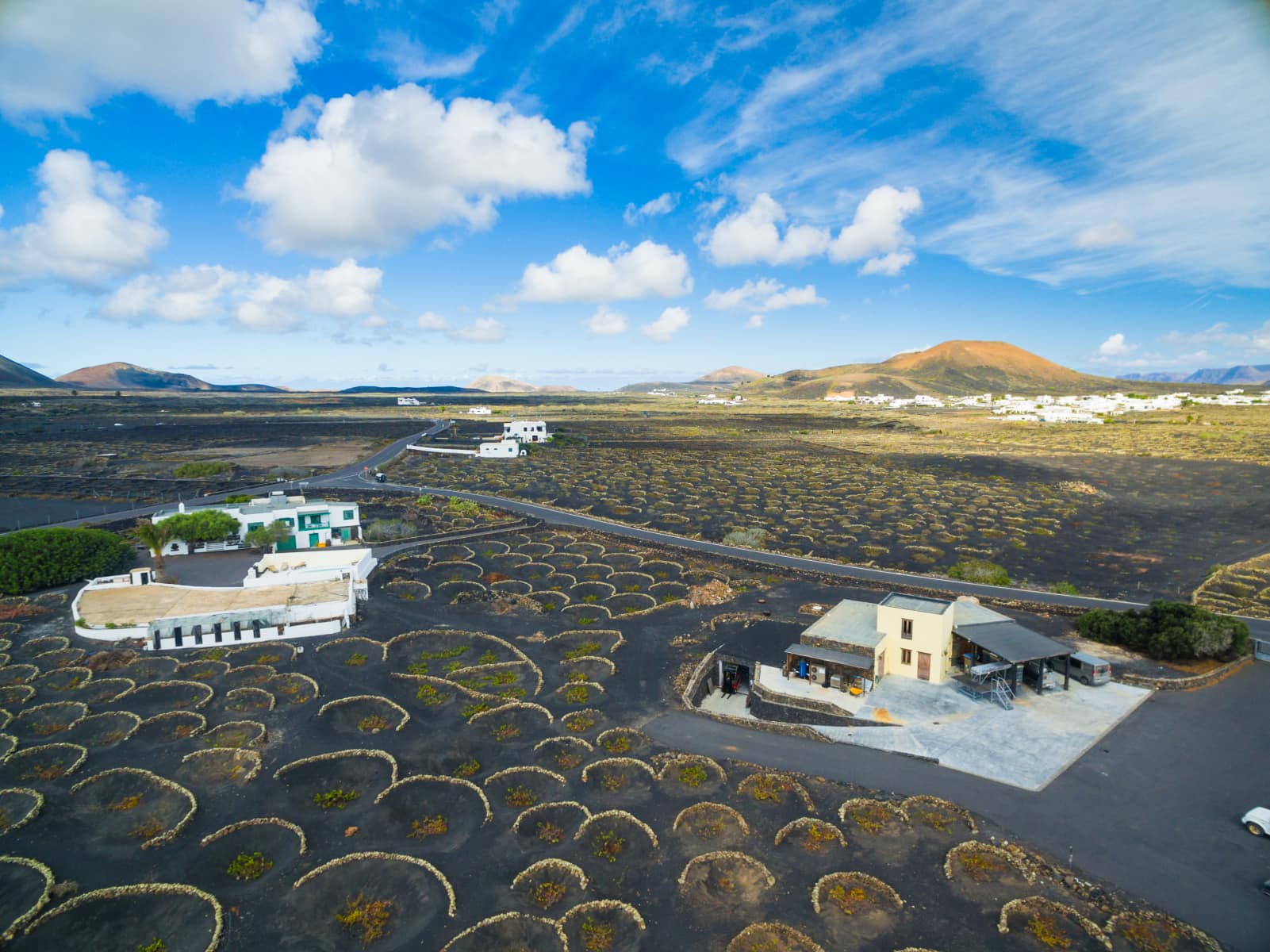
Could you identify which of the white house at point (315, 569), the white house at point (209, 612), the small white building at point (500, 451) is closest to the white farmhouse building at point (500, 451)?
the small white building at point (500, 451)

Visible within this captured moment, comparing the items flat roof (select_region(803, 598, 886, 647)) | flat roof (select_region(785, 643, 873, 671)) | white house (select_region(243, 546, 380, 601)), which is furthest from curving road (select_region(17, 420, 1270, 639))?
white house (select_region(243, 546, 380, 601))

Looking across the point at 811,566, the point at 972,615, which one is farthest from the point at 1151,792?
the point at 811,566

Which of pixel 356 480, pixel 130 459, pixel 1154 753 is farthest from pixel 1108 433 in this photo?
pixel 130 459

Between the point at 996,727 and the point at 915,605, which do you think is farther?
the point at 915,605

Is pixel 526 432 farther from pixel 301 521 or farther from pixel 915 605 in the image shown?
pixel 915 605

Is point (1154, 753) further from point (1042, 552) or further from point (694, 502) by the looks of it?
point (694, 502)

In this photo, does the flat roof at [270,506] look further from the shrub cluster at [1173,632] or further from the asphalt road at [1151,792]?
the shrub cluster at [1173,632]
